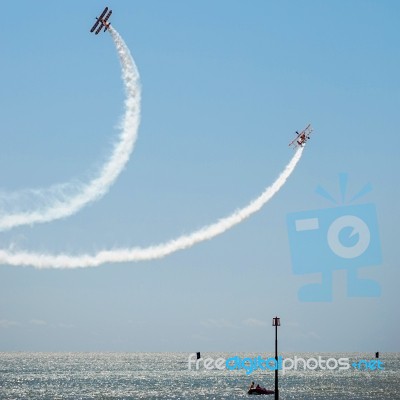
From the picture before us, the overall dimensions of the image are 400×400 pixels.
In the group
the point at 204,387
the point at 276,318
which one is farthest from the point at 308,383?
the point at 276,318

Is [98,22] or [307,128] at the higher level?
[98,22]

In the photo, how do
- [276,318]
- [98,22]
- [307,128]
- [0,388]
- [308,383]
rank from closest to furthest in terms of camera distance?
[276,318]
[98,22]
[307,128]
[0,388]
[308,383]

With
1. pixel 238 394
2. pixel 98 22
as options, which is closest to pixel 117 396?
pixel 238 394

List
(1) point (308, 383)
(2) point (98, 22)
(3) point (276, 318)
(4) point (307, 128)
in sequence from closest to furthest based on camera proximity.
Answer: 1. (3) point (276, 318)
2. (2) point (98, 22)
3. (4) point (307, 128)
4. (1) point (308, 383)

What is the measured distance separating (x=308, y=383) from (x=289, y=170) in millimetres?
74601

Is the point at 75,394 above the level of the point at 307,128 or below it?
below

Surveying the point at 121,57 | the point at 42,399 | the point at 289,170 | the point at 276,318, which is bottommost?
the point at 42,399

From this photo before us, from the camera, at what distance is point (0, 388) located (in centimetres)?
14250

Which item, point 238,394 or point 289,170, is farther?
point 238,394

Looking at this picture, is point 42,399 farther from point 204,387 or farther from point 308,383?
point 308,383

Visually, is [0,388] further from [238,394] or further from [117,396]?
[238,394]

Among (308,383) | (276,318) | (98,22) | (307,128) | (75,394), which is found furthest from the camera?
(308,383)

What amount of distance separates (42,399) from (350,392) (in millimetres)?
53061

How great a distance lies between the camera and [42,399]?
118 m
